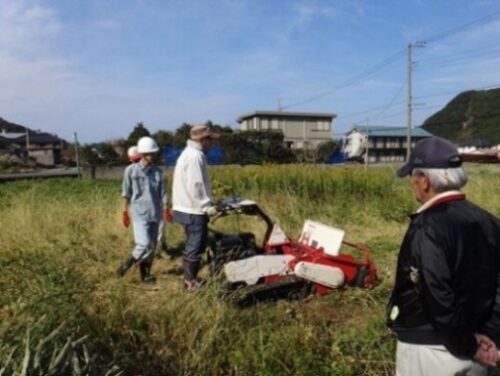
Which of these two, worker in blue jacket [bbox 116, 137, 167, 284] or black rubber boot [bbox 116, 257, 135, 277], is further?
worker in blue jacket [bbox 116, 137, 167, 284]

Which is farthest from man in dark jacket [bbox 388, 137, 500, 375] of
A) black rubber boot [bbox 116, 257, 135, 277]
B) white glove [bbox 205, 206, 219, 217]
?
black rubber boot [bbox 116, 257, 135, 277]

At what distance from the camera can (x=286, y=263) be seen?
16.9 feet

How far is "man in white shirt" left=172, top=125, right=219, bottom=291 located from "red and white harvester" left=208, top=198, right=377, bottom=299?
0.19 metres

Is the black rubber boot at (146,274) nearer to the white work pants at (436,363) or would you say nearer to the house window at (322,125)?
the white work pants at (436,363)

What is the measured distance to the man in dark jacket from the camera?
7.00 ft

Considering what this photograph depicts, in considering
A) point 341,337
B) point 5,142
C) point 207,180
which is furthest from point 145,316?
point 5,142

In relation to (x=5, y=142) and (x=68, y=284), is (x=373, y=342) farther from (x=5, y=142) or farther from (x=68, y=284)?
(x=5, y=142)

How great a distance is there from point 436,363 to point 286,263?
294 cm

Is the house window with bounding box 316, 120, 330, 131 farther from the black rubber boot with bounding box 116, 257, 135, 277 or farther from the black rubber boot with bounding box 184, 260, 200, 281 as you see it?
the black rubber boot with bounding box 184, 260, 200, 281

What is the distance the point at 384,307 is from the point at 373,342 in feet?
3.50

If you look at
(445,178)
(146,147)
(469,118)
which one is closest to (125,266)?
(146,147)

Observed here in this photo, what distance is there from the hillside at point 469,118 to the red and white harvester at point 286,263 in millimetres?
63417

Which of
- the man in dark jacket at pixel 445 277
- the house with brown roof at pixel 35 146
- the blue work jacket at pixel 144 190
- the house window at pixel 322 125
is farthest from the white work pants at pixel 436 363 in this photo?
the house window at pixel 322 125

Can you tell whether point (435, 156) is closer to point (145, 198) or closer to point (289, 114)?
point (145, 198)
